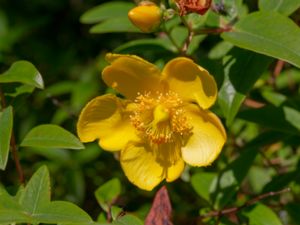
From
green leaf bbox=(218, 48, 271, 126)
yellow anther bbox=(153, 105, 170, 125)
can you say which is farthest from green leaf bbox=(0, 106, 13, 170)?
green leaf bbox=(218, 48, 271, 126)

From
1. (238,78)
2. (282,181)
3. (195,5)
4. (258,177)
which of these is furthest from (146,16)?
(258,177)

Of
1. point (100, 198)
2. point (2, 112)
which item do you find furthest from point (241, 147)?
point (2, 112)

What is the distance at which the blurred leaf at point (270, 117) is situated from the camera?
1884 mm

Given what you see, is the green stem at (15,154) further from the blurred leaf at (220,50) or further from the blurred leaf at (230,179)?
the blurred leaf at (220,50)

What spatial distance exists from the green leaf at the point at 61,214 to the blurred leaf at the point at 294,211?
25.0 inches

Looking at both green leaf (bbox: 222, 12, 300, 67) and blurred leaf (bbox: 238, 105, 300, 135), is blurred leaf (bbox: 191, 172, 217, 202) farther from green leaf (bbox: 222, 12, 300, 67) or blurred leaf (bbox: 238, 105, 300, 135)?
green leaf (bbox: 222, 12, 300, 67)

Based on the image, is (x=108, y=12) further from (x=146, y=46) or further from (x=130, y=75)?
(x=130, y=75)

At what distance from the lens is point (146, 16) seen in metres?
1.69

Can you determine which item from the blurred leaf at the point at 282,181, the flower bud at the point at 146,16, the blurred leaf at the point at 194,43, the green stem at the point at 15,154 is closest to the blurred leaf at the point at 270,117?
the blurred leaf at the point at 282,181

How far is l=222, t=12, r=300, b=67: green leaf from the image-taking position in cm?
160

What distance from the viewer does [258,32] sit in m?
1.70

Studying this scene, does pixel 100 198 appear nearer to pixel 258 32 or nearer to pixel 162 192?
pixel 162 192

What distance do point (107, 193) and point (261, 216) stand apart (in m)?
0.40

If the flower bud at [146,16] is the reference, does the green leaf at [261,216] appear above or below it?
below
